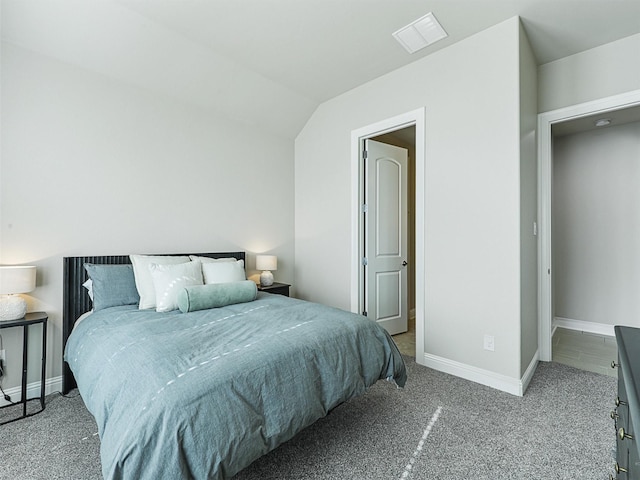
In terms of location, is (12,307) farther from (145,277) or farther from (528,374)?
(528,374)

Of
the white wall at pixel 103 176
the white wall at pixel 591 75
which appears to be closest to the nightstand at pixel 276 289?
the white wall at pixel 103 176

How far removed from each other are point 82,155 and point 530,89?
12.3 feet

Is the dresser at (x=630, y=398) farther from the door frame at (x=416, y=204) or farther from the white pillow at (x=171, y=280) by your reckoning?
the white pillow at (x=171, y=280)

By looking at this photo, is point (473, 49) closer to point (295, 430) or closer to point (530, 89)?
point (530, 89)

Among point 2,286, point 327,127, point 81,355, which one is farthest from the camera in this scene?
point 327,127

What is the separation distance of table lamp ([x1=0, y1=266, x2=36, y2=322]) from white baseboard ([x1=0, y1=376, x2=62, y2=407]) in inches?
23.7

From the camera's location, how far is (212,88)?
3.21 metres

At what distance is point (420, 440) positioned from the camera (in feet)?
6.06

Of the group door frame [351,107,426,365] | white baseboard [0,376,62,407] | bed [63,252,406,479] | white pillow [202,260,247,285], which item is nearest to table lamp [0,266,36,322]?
bed [63,252,406,479]

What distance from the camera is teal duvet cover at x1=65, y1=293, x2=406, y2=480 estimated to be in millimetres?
1123

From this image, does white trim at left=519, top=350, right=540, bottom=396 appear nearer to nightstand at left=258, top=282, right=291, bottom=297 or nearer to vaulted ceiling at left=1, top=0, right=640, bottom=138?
Result: nightstand at left=258, top=282, right=291, bottom=297

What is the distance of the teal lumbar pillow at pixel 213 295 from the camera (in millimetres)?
2197

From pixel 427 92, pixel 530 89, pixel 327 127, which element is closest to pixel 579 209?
pixel 530 89

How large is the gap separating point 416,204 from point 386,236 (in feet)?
2.86
